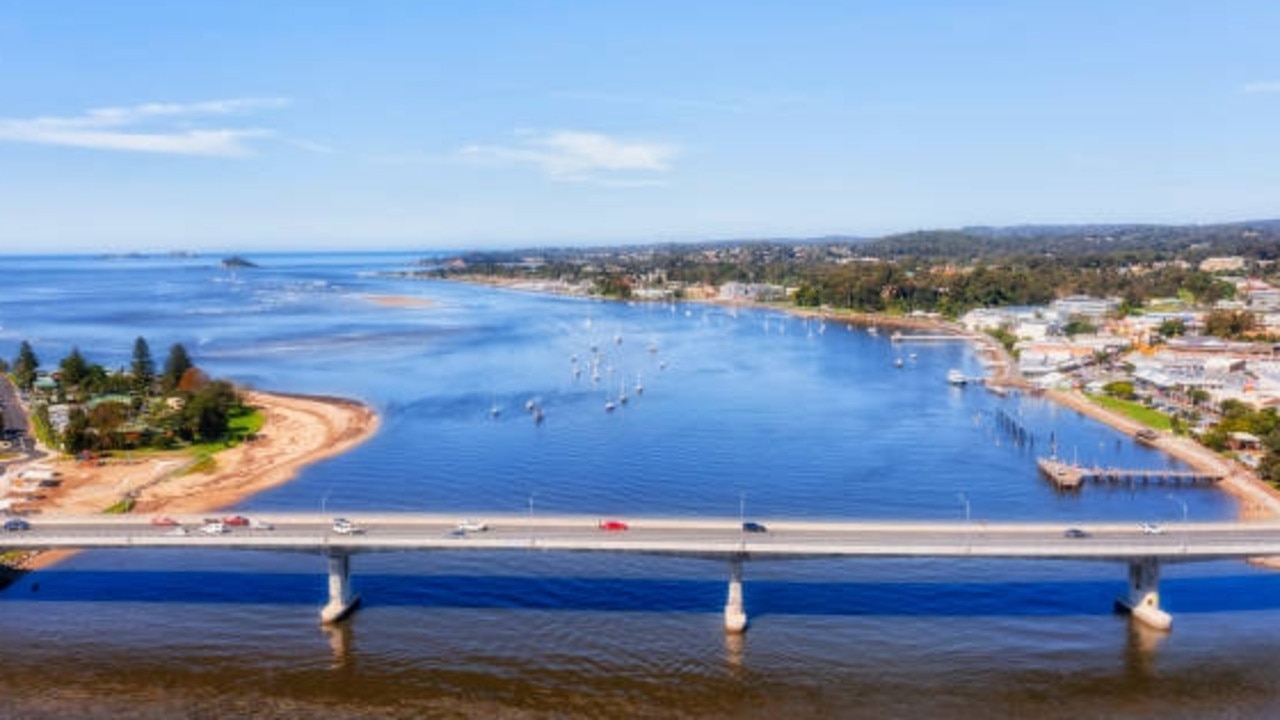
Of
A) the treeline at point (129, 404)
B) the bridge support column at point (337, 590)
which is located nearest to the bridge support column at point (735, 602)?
the bridge support column at point (337, 590)

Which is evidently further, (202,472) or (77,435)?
(77,435)

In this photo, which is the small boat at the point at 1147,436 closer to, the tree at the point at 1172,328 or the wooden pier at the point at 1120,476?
the wooden pier at the point at 1120,476

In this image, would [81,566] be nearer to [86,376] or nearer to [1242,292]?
[86,376]

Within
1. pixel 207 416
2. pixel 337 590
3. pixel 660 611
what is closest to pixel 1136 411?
pixel 660 611

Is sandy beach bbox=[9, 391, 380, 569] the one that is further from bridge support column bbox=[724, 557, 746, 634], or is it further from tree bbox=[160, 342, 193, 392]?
bridge support column bbox=[724, 557, 746, 634]

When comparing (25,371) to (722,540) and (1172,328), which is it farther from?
(1172,328)
